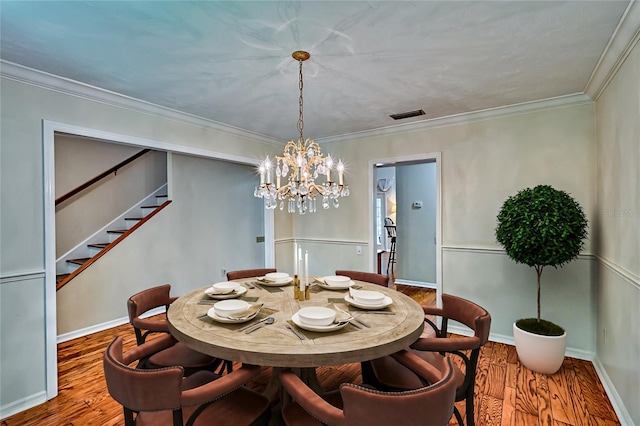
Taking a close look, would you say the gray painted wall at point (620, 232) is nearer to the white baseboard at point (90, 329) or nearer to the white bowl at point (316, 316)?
the white bowl at point (316, 316)

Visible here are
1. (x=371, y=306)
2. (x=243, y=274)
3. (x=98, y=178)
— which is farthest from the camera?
(x=98, y=178)

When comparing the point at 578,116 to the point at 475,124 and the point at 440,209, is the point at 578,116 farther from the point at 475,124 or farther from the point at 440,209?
the point at 440,209

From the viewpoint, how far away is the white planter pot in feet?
8.56

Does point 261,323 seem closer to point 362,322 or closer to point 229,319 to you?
point 229,319

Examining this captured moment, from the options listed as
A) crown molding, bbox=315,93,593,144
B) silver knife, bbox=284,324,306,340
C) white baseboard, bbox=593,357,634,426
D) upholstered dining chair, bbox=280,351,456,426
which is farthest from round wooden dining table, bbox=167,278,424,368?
crown molding, bbox=315,93,593,144

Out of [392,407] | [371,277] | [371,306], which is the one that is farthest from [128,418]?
[371,277]

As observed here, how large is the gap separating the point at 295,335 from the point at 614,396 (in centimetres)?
243

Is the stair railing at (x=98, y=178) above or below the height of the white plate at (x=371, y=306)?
above

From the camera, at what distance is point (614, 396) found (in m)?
2.24

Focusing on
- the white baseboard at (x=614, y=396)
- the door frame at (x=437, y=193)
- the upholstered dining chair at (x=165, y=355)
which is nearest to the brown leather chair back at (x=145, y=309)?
the upholstered dining chair at (x=165, y=355)

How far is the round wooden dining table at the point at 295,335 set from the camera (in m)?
1.41

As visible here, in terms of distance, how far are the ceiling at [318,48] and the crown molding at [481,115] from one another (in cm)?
12

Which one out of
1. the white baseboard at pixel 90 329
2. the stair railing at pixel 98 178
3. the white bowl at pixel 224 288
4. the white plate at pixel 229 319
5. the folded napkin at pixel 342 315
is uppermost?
the stair railing at pixel 98 178

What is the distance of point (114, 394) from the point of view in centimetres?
129
